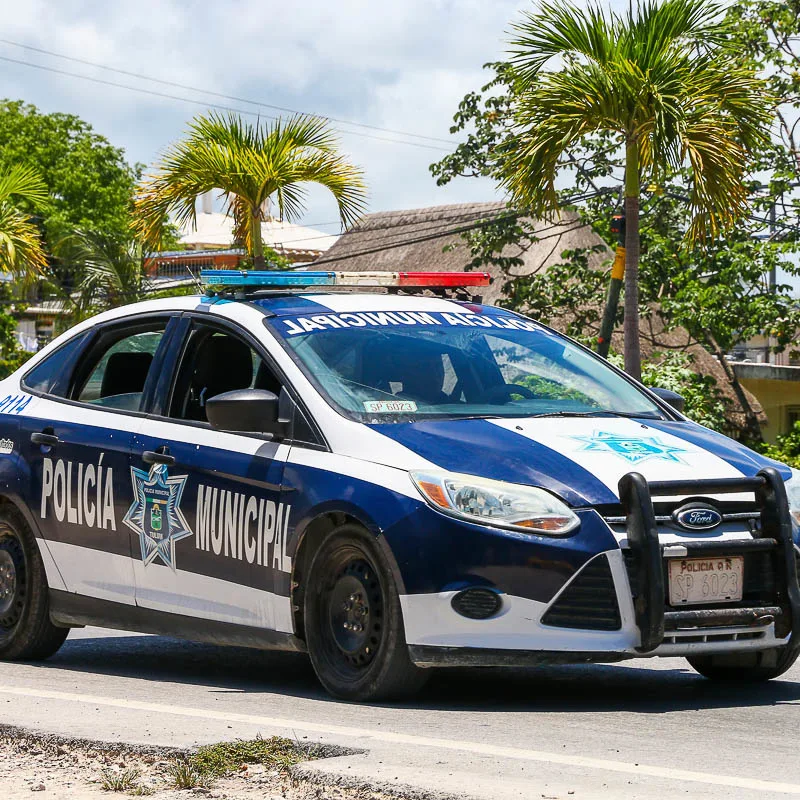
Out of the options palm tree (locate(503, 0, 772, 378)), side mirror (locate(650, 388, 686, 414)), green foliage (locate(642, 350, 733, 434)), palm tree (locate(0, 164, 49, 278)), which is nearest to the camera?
side mirror (locate(650, 388, 686, 414))

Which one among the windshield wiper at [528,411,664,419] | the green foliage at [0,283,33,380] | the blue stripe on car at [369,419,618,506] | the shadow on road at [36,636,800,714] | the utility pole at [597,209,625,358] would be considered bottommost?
the shadow on road at [36,636,800,714]

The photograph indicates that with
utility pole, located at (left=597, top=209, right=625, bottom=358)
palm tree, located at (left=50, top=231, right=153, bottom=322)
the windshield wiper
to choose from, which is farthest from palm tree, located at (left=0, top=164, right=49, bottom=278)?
the windshield wiper

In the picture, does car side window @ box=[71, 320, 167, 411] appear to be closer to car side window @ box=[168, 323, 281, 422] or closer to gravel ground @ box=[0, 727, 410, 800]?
car side window @ box=[168, 323, 281, 422]

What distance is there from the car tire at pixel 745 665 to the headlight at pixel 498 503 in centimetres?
123

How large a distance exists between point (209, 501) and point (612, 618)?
6.62 ft

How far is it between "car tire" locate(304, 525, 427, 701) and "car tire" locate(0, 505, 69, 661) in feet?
7.28

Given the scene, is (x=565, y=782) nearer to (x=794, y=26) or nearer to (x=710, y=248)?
(x=710, y=248)

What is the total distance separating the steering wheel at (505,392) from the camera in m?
7.20

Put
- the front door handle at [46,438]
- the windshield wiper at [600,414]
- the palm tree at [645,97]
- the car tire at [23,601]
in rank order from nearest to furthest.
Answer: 1. the windshield wiper at [600,414]
2. the front door handle at [46,438]
3. the car tire at [23,601]
4. the palm tree at [645,97]

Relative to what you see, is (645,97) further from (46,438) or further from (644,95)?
(46,438)

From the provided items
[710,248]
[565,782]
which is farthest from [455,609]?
[710,248]

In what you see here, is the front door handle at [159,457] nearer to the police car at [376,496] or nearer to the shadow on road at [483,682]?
the police car at [376,496]

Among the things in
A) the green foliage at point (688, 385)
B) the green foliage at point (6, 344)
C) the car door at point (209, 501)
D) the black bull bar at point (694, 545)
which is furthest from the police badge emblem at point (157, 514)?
the green foliage at point (6, 344)

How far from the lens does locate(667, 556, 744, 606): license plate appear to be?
20.2 ft
